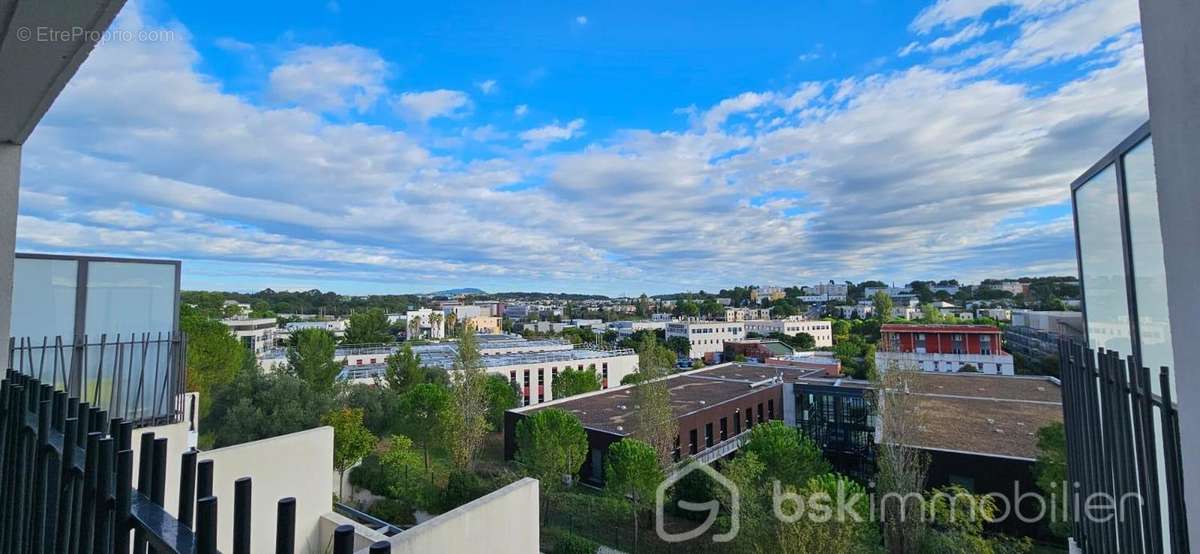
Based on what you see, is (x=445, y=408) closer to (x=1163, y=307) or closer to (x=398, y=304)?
(x=1163, y=307)

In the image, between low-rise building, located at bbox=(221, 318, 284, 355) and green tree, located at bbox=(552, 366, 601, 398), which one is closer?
green tree, located at bbox=(552, 366, 601, 398)

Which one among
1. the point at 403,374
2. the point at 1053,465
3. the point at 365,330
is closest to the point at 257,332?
the point at 365,330

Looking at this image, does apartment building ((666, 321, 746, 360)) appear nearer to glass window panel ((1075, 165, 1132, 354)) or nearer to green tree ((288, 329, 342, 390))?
green tree ((288, 329, 342, 390))

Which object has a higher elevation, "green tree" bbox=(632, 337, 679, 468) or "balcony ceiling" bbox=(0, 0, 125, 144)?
"balcony ceiling" bbox=(0, 0, 125, 144)

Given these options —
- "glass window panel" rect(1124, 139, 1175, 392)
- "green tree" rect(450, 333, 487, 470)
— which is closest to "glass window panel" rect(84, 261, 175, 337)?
"glass window panel" rect(1124, 139, 1175, 392)

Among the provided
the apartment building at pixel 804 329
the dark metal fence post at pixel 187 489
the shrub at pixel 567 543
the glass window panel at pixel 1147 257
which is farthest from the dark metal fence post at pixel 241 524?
the apartment building at pixel 804 329

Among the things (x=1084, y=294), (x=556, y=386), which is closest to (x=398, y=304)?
(x=556, y=386)

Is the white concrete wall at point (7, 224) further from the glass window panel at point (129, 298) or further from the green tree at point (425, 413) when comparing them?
the green tree at point (425, 413)
